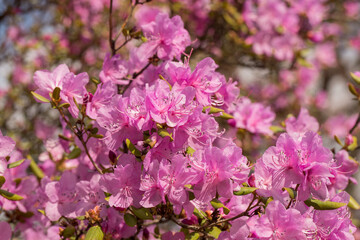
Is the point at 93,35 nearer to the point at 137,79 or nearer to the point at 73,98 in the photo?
the point at 137,79

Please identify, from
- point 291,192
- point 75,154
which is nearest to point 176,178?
point 291,192

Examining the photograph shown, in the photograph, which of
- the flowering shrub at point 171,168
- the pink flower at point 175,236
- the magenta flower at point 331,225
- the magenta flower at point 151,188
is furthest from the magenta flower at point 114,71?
the magenta flower at point 331,225

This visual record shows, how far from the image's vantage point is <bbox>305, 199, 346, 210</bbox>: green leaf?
118 centimetres

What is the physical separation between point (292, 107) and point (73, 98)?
4075mm

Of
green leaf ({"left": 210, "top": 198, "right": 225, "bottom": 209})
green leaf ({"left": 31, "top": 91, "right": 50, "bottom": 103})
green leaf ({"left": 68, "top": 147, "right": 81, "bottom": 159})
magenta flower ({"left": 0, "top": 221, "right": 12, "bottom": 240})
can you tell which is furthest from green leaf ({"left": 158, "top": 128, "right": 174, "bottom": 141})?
magenta flower ({"left": 0, "top": 221, "right": 12, "bottom": 240})

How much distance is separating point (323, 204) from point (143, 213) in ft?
1.89

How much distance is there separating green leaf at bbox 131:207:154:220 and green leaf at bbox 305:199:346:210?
511mm

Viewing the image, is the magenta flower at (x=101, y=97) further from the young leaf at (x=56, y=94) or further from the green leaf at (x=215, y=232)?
the green leaf at (x=215, y=232)

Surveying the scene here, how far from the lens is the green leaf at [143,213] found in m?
1.25

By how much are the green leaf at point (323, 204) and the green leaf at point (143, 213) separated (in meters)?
0.51

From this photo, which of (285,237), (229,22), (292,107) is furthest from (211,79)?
(292,107)

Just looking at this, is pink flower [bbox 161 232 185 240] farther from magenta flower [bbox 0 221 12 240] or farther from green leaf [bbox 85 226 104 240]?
magenta flower [bbox 0 221 12 240]

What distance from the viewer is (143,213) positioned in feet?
4.13

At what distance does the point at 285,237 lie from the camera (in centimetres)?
117
